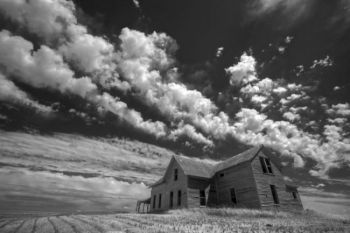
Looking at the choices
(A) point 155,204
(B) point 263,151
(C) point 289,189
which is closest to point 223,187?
(B) point 263,151

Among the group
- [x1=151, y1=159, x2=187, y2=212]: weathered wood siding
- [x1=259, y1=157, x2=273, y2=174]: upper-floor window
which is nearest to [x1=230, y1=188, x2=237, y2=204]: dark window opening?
[x1=259, y1=157, x2=273, y2=174]: upper-floor window

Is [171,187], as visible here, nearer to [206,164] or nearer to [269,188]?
[206,164]

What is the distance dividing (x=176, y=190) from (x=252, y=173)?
34.1 ft

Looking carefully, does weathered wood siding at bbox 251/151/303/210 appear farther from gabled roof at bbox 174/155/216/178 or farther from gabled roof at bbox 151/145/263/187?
gabled roof at bbox 174/155/216/178

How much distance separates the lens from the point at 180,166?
87.0 feet

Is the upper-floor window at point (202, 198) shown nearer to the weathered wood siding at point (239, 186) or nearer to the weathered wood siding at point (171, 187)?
the weathered wood siding at point (171, 187)

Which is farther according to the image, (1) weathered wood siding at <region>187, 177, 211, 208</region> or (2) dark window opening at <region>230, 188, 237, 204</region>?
(1) weathered wood siding at <region>187, 177, 211, 208</region>

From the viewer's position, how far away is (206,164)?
103ft

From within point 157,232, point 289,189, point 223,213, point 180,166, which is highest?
point 180,166

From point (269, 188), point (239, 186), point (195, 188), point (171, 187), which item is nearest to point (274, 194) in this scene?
point (269, 188)

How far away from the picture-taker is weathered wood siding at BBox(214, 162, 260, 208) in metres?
21.7

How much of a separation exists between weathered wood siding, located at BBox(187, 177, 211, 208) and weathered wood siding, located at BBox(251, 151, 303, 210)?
6.78 meters

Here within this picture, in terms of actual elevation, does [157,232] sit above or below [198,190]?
below

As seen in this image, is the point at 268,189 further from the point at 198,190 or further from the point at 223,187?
the point at 198,190
